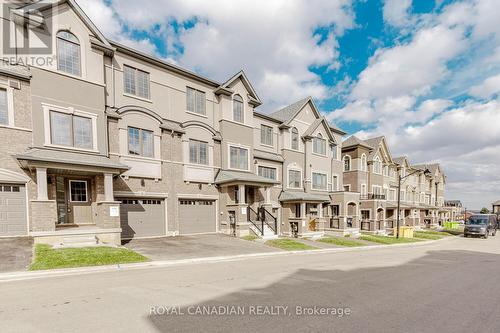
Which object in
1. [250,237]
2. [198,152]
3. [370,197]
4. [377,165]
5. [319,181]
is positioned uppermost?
[198,152]

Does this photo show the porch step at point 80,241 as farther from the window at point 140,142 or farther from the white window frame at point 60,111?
the window at point 140,142

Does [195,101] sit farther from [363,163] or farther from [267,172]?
[363,163]

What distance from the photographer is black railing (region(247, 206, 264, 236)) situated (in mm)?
17812

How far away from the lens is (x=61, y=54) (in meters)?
12.5

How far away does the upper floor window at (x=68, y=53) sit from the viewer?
12.5m

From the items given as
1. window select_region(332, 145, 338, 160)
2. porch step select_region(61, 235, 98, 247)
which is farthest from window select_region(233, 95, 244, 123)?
window select_region(332, 145, 338, 160)

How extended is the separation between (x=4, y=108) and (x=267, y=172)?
17.4 meters

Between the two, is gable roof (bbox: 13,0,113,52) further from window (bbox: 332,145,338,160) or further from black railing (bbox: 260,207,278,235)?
window (bbox: 332,145,338,160)

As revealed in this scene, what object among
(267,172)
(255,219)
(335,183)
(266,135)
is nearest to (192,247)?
(255,219)

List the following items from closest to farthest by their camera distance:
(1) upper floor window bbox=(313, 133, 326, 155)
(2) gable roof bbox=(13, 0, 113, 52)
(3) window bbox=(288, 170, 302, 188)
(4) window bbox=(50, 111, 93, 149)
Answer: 1. (2) gable roof bbox=(13, 0, 113, 52)
2. (4) window bbox=(50, 111, 93, 149)
3. (3) window bbox=(288, 170, 302, 188)
4. (1) upper floor window bbox=(313, 133, 326, 155)

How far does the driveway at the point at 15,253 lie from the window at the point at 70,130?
4.76 metres

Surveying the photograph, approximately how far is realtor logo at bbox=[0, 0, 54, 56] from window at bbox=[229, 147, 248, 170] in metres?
12.2

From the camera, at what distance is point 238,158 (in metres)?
19.5

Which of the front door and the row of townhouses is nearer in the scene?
the row of townhouses
